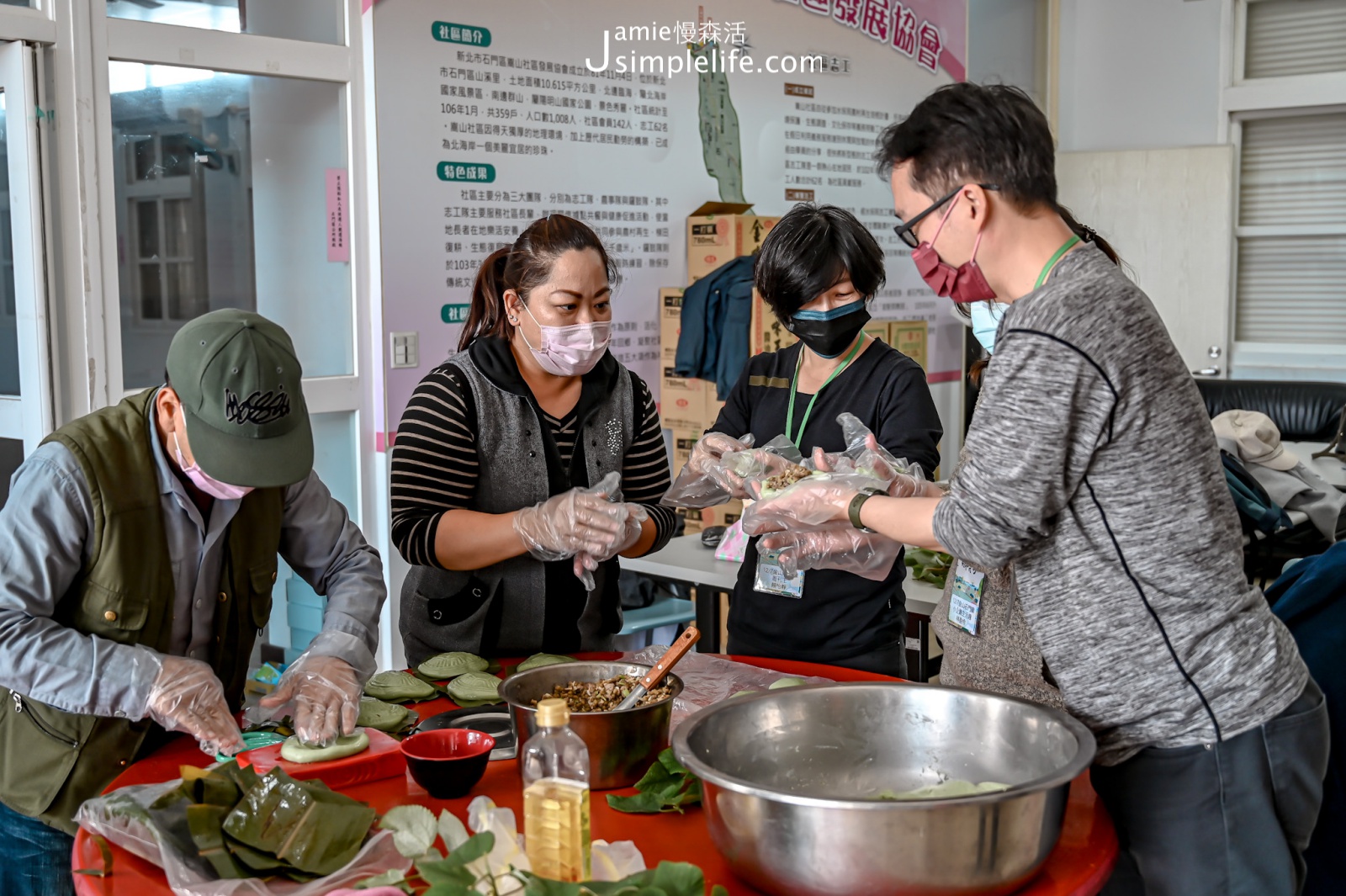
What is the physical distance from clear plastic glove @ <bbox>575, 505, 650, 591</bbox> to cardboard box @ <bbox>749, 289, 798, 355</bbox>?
8.68 feet

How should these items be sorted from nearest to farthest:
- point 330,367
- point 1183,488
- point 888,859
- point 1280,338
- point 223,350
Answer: point 888,859, point 1183,488, point 223,350, point 330,367, point 1280,338

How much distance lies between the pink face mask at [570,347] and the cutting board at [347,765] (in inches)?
34.7

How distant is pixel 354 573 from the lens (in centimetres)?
199

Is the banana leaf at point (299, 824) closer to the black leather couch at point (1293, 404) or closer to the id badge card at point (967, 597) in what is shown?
the id badge card at point (967, 597)

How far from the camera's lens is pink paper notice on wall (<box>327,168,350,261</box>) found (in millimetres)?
3924

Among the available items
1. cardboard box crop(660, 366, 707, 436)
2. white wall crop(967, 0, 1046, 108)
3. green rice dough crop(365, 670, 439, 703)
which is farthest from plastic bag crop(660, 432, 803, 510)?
white wall crop(967, 0, 1046, 108)

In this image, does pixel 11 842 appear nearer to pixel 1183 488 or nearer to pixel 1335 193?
pixel 1183 488

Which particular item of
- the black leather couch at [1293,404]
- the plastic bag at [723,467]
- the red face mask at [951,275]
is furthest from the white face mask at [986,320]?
the black leather couch at [1293,404]

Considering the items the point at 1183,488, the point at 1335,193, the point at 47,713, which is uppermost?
the point at 1335,193

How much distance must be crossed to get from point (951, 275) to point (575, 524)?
811 millimetres

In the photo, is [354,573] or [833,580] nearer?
[354,573]

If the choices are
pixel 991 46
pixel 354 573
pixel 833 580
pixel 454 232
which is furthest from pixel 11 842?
pixel 991 46

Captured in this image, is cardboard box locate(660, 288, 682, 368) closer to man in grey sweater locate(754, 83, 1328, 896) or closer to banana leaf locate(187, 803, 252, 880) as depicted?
man in grey sweater locate(754, 83, 1328, 896)

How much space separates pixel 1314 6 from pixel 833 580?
6407 mm
